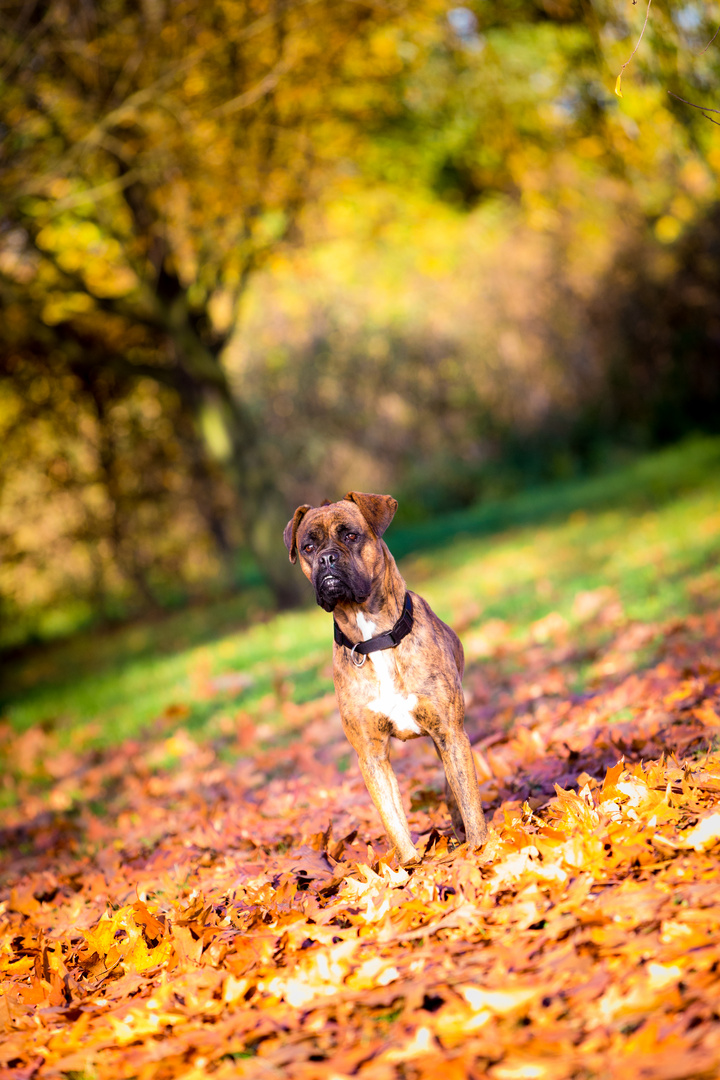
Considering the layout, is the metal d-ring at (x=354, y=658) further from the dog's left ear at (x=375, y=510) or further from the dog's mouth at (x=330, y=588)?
the dog's left ear at (x=375, y=510)

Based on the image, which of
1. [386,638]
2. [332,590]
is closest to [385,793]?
[386,638]

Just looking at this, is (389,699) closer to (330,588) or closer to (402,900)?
(330,588)

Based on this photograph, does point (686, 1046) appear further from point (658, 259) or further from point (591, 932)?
point (658, 259)

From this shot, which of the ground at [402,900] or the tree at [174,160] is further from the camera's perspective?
the tree at [174,160]

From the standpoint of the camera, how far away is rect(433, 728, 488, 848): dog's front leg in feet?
10.9

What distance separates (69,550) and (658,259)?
1152 centimetres

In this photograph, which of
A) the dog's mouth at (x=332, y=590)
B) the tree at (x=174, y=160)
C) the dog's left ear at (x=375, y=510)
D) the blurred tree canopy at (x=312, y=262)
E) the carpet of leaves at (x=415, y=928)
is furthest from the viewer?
the blurred tree canopy at (x=312, y=262)

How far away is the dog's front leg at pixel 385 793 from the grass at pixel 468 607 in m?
2.66

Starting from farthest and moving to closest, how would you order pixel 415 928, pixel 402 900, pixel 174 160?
1. pixel 174 160
2. pixel 402 900
3. pixel 415 928

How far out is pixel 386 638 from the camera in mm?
3314

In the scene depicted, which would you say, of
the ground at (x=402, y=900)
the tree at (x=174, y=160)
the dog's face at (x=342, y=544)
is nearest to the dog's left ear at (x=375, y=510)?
the dog's face at (x=342, y=544)

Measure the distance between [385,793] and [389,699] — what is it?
0.35 meters

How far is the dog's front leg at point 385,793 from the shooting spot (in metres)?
3.35

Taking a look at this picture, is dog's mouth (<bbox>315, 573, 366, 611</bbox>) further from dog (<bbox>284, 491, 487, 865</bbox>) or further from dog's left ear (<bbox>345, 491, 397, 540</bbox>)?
dog's left ear (<bbox>345, 491, 397, 540</bbox>)
